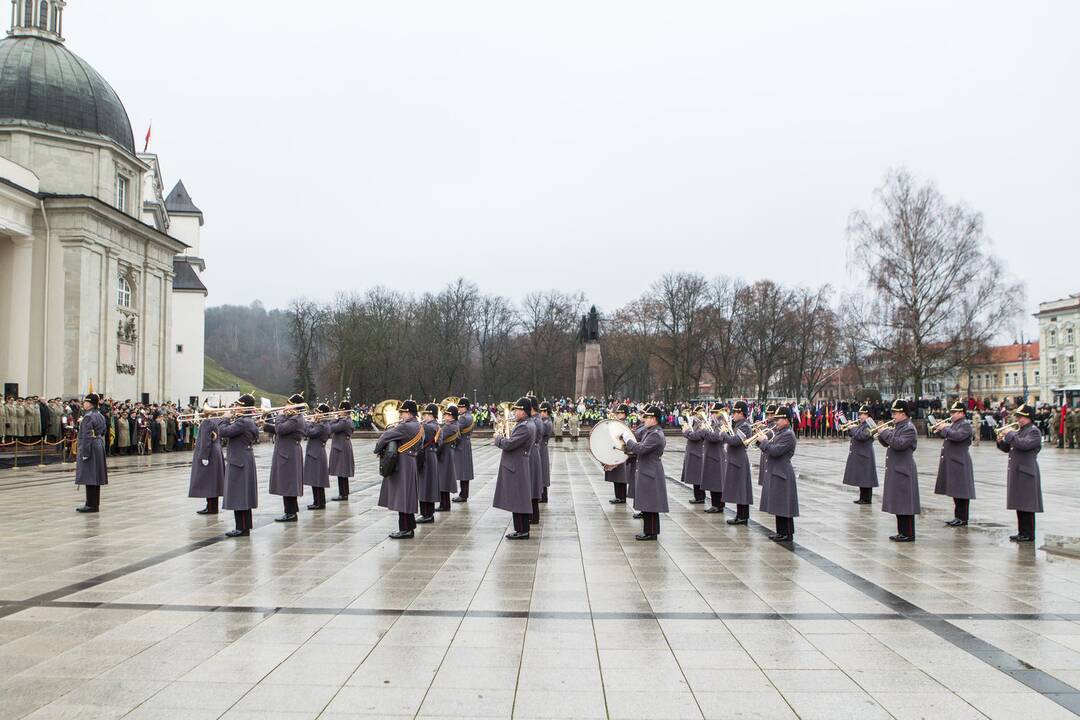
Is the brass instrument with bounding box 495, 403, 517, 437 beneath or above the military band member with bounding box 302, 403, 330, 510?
above

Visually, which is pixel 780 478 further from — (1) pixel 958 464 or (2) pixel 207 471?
(2) pixel 207 471

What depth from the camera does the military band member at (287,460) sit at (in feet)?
37.7

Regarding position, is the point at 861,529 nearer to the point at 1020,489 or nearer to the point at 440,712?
the point at 1020,489

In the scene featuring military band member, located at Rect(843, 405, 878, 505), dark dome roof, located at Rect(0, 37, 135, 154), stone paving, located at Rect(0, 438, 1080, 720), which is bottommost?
stone paving, located at Rect(0, 438, 1080, 720)

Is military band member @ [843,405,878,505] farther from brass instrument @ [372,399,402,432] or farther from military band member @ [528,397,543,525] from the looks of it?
brass instrument @ [372,399,402,432]

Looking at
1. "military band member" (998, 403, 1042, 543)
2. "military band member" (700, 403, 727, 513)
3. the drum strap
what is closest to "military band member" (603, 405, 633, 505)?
"military band member" (700, 403, 727, 513)

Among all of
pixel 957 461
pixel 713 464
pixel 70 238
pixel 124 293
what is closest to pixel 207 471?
pixel 713 464

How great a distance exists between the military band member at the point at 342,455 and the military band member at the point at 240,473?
3.32 m

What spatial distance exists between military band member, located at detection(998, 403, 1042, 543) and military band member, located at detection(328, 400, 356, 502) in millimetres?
10659

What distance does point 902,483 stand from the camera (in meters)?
9.95

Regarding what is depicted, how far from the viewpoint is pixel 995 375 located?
9612 cm

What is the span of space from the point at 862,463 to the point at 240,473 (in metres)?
10.7

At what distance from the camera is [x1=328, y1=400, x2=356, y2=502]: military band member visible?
46.5ft

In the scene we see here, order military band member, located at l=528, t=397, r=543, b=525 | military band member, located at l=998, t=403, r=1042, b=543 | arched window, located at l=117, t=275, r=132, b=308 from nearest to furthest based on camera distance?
military band member, located at l=998, t=403, r=1042, b=543
military band member, located at l=528, t=397, r=543, b=525
arched window, located at l=117, t=275, r=132, b=308
